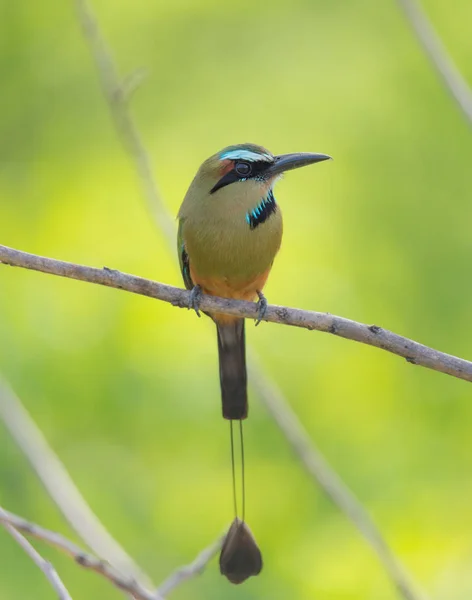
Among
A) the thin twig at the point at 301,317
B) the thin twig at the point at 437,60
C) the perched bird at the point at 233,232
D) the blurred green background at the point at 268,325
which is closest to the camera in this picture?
the thin twig at the point at 301,317

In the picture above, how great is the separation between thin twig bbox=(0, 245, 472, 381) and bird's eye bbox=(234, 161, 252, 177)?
0.63 metres

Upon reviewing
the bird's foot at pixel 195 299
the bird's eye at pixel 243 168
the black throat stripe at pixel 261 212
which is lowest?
the bird's foot at pixel 195 299

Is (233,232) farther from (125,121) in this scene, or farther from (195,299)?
(125,121)

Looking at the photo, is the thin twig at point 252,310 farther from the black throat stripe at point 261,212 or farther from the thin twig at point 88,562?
the thin twig at point 88,562

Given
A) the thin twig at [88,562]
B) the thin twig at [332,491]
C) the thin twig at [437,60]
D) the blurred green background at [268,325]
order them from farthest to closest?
the blurred green background at [268,325] → the thin twig at [437,60] → the thin twig at [332,491] → the thin twig at [88,562]

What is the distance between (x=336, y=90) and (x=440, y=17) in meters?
0.95

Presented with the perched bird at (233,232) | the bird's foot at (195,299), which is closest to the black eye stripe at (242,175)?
the perched bird at (233,232)

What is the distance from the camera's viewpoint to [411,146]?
5.75 metres

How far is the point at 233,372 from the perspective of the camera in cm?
319

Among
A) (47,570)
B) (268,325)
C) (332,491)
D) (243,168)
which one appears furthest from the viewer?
(268,325)

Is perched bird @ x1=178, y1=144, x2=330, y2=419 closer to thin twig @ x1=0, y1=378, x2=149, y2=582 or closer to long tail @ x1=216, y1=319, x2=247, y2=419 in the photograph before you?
long tail @ x1=216, y1=319, x2=247, y2=419

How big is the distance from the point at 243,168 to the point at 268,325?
183cm

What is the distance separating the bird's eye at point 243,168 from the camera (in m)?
3.15

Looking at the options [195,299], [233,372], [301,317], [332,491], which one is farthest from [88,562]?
[233,372]
